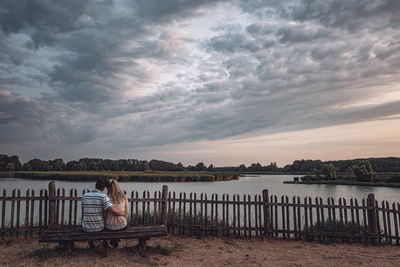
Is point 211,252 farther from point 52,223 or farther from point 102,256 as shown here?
point 52,223

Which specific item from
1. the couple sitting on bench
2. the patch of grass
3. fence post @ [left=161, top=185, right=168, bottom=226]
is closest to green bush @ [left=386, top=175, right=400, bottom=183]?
fence post @ [left=161, top=185, right=168, bottom=226]

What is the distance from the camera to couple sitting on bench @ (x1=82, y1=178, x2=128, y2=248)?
237 inches

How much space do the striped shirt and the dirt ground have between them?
742 mm

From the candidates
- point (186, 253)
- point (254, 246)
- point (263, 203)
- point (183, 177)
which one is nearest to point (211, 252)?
point (186, 253)

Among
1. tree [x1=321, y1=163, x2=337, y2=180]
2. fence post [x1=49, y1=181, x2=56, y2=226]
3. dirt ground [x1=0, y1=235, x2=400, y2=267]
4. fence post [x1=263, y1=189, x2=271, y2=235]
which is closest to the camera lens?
dirt ground [x1=0, y1=235, x2=400, y2=267]

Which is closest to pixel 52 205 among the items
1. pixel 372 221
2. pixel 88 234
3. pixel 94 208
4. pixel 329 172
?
pixel 88 234

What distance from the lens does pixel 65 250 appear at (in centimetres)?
636

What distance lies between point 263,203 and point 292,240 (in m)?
1.47

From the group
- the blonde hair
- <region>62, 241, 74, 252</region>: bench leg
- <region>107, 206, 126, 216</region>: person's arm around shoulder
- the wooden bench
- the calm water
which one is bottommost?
the calm water

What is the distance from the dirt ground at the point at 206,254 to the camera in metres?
6.11

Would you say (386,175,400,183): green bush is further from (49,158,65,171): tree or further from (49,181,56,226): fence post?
(49,158,65,171): tree

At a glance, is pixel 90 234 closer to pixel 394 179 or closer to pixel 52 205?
pixel 52 205

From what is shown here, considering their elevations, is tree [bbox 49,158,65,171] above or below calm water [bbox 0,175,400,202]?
above

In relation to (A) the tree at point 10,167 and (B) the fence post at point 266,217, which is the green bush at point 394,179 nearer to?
(B) the fence post at point 266,217
